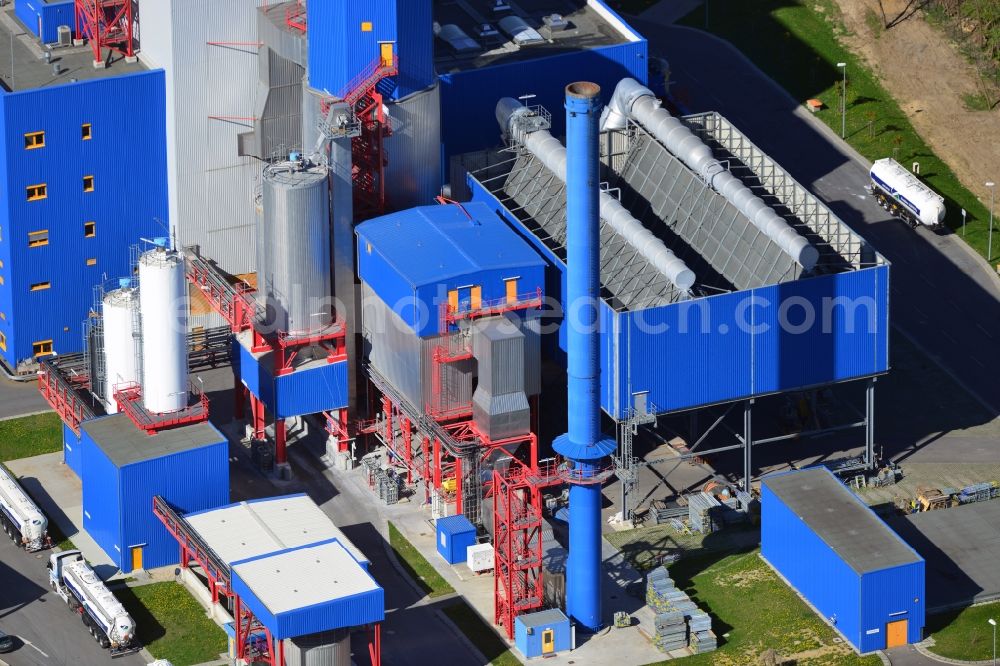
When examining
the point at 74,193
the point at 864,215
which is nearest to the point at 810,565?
the point at 864,215

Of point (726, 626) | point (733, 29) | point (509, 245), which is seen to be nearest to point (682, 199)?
point (509, 245)

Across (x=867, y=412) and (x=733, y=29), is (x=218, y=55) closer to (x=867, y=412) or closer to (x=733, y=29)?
(x=867, y=412)

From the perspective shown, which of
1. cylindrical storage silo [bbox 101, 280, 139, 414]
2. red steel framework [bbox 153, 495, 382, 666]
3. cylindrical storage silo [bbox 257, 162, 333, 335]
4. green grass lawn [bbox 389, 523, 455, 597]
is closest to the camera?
red steel framework [bbox 153, 495, 382, 666]

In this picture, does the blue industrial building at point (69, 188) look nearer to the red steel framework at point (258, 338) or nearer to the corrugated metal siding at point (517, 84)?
the red steel framework at point (258, 338)

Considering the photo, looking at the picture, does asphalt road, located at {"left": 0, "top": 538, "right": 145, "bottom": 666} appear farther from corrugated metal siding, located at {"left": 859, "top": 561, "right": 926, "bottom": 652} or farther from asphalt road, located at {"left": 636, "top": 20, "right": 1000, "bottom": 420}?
asphalt road, located at {"left": 636, "top": 20, "right": 1000, "bottom": 420}

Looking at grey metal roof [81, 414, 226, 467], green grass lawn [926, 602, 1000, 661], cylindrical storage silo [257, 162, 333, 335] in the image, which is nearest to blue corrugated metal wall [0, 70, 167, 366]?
cylindrical storage silo [257, 162, 333, 335]
